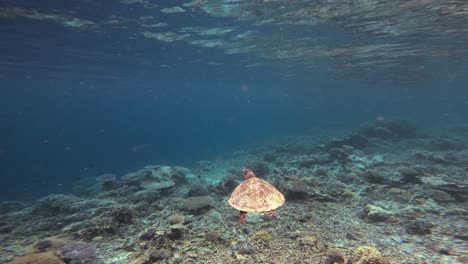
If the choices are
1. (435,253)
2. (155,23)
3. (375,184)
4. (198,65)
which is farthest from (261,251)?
(198,65)

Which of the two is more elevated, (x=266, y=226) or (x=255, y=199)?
(x=255, y=199)

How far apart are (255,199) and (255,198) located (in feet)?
0.09

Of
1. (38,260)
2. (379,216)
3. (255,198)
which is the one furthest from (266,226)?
(38,260)

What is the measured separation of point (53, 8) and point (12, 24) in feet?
15.8

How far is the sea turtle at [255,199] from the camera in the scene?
5.83 metres

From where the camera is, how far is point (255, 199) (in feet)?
19.7

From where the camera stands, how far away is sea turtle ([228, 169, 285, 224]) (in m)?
5.83

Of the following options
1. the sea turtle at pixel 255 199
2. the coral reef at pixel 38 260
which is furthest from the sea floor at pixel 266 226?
the sea turtle at pixel 255 199

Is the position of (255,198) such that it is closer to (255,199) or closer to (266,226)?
(255,199)

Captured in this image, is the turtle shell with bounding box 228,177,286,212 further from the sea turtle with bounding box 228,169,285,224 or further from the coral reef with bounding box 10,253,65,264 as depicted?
the coral reef with bounding box 10,253,65,264

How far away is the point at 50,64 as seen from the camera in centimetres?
3055

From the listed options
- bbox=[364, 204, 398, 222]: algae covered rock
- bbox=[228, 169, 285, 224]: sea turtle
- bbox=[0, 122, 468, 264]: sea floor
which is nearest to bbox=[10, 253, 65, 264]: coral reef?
bbox=[0, 122, 468, 264]: sea floor

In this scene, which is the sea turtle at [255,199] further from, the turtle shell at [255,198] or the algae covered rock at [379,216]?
the algae covered rock at [379,216]

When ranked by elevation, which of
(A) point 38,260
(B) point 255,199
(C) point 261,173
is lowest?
(C) point 261,173
